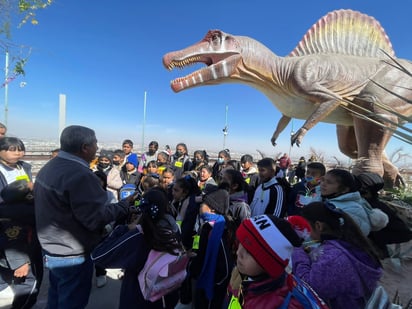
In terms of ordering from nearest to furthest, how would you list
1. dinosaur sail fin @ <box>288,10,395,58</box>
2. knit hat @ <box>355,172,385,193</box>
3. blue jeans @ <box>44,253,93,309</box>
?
1. blue jeans @ <box>44,253,93,309</box>
2. knit hat @ <box>355,172,385,193</box>
3. dinosaur sail fin @ <box>288,10,395,58</box>

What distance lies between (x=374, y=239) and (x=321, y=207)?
1119 millimetres

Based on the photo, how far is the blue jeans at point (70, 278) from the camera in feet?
6.24

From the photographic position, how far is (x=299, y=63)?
117 inches

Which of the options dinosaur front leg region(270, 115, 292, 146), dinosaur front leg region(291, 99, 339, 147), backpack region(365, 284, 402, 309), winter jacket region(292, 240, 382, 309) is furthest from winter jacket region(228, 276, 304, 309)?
dinosaur front leg region(270, 115, 292, 146)

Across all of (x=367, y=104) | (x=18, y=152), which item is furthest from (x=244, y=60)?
(x=18, y=152)

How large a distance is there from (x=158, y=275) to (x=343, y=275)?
117cm

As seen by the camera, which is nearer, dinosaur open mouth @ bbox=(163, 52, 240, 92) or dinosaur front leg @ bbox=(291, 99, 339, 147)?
dinosaur open mouth @ bbox=(163, 52, 240, 92)

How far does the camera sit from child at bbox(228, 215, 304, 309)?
1.09 metres

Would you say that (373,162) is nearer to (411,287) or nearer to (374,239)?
(374,239)

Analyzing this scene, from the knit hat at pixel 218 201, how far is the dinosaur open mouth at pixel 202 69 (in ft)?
3.99

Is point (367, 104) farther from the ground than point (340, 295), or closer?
farther from the ground

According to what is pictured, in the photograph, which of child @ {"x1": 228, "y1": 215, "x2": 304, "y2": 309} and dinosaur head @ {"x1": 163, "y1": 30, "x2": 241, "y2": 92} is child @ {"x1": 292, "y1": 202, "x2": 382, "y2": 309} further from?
dinosaur head @ {"x1": 163, "y1": 30, "x2": 241, "y2": 92}

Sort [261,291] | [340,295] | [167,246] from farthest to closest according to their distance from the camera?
[167,246] → [340,295] → [261,291]

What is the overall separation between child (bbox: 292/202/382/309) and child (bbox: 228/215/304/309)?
0.36 m
